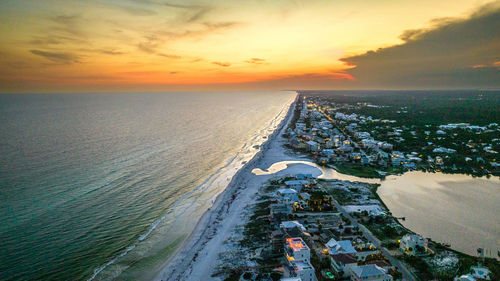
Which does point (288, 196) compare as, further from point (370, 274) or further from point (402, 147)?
point (402, 147)

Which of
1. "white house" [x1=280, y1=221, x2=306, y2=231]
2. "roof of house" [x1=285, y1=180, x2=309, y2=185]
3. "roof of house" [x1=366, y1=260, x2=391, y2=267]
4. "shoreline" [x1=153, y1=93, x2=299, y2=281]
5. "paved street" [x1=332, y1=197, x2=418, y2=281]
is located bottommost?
"shoreline" [x1=153, y1=93, x2=299, y2=281]

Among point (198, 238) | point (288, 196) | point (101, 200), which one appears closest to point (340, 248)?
point (288, 196)

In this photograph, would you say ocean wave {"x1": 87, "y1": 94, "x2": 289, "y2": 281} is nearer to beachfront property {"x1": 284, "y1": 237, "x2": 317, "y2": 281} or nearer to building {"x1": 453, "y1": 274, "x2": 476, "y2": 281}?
beachfront property {"x1": 284, "y1": 237, "x2": 317, "y2": 281}

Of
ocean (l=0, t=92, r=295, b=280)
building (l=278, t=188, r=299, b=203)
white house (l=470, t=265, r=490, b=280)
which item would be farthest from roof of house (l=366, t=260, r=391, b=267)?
ocean (l=0, t=92, r=295, b=280)

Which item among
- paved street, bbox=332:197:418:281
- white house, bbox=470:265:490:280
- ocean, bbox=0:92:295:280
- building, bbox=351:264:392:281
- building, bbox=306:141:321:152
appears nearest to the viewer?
building, bbox=351:264:392:281

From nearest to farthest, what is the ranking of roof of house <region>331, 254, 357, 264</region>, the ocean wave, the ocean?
roof of house <region>331, 254, 357, 264</region>
the ocean
the ocean wave

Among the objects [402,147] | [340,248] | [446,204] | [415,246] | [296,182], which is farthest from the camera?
[402,147]
